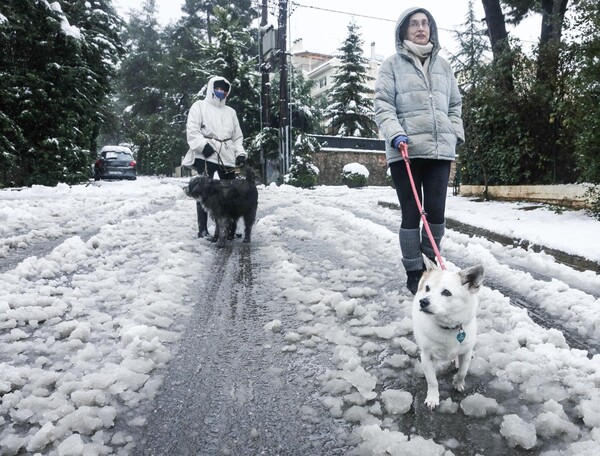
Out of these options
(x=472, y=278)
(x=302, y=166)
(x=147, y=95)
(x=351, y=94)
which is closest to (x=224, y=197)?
(x=472, y=278)

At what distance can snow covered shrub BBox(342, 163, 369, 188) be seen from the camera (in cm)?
2247

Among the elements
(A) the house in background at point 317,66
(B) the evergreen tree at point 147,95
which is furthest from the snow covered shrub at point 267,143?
(A) the house in background at point 317,66

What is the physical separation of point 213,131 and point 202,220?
1360 mm

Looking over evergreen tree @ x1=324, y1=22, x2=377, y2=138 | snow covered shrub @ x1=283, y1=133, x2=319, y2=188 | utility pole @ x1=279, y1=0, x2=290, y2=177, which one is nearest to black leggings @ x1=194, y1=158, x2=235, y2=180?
snow covered shrub @ x1=283, y1=133, x2=319, y2=188

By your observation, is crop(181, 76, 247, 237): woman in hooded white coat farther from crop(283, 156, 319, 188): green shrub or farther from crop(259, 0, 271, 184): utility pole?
crop(259, 0, 271, 184): utility pole

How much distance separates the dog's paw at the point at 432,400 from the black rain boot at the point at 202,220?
481cm

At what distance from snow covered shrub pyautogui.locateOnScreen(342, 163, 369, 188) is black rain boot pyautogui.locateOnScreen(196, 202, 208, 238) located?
53.6ft

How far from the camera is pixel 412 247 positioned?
392 cm

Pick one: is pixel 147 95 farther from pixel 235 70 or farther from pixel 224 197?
pixel 224 197

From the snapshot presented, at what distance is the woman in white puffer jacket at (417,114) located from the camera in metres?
3.68

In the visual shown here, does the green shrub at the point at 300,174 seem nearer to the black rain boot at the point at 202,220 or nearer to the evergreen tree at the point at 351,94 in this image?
the black rain boot at the point at 202,220

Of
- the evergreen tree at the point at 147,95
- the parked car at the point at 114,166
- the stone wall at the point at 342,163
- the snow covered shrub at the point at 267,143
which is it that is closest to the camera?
the snow covered shrub at the point at 267,143

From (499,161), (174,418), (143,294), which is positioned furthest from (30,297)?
(499,161)

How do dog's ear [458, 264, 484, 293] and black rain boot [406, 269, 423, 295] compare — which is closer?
dog's ear [458, 264, 484, 293]
